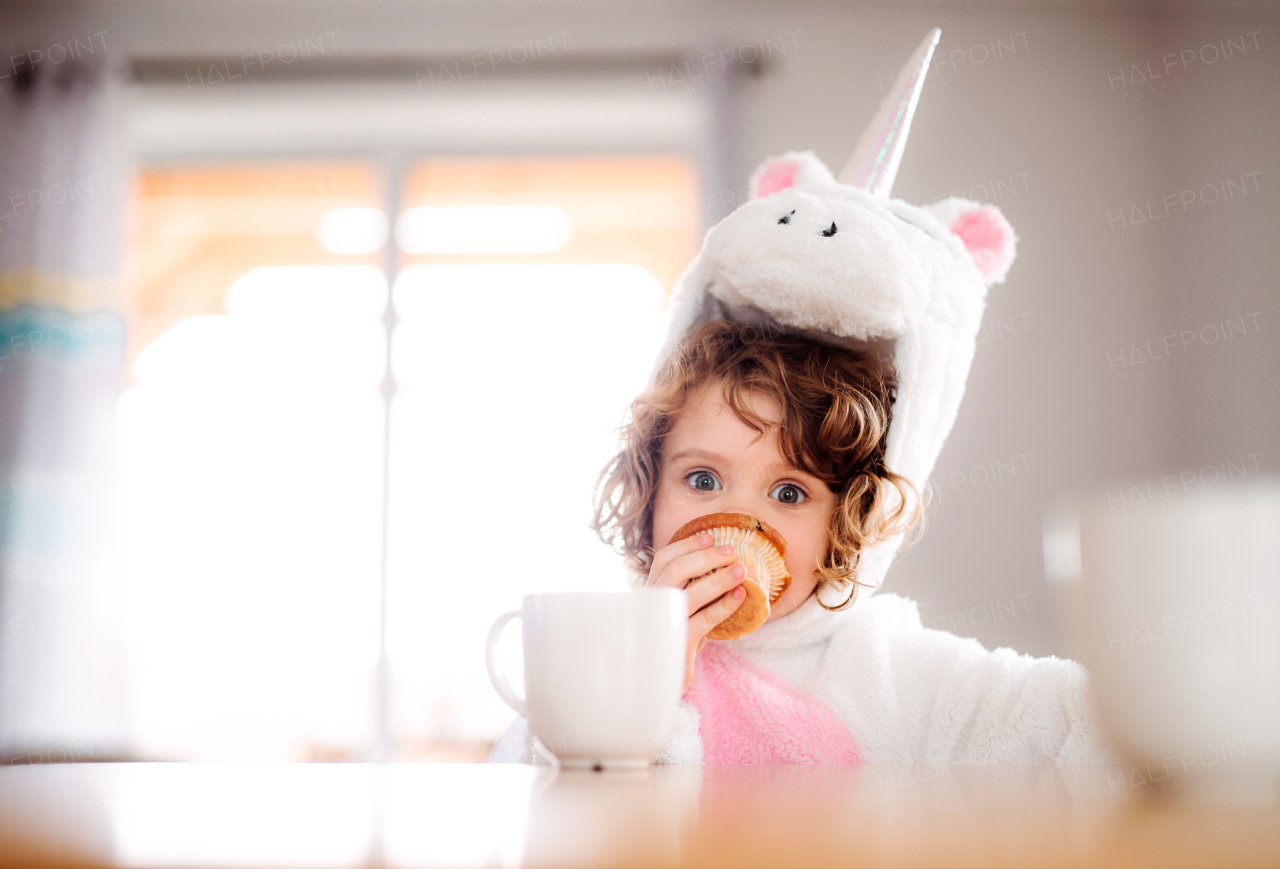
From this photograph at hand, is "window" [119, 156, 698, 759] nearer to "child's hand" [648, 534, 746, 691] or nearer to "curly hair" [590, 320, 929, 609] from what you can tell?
"curly hair" [590, 320, 929, 609]

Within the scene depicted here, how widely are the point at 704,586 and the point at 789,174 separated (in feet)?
2.09

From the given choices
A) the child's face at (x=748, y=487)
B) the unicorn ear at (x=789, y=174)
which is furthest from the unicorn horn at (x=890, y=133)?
the child's face at (x=748, y=487)

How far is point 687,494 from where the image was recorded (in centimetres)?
101

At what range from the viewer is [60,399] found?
294 centimetres

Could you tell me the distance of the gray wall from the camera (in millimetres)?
2789

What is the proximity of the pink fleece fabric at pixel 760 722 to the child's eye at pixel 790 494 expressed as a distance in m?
0.20

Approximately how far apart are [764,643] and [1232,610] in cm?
65

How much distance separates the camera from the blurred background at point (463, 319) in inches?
111

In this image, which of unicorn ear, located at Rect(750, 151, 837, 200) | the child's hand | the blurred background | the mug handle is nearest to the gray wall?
the blurred background

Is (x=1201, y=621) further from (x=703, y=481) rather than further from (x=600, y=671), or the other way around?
(x=703, y=481)

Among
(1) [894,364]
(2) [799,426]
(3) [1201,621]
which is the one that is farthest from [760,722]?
(3) [1201,621]

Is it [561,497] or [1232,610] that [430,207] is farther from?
[1232,610]

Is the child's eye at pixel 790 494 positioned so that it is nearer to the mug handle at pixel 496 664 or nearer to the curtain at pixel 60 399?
the mug handle at pixel 496 664

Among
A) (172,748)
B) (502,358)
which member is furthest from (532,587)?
(172,748)
